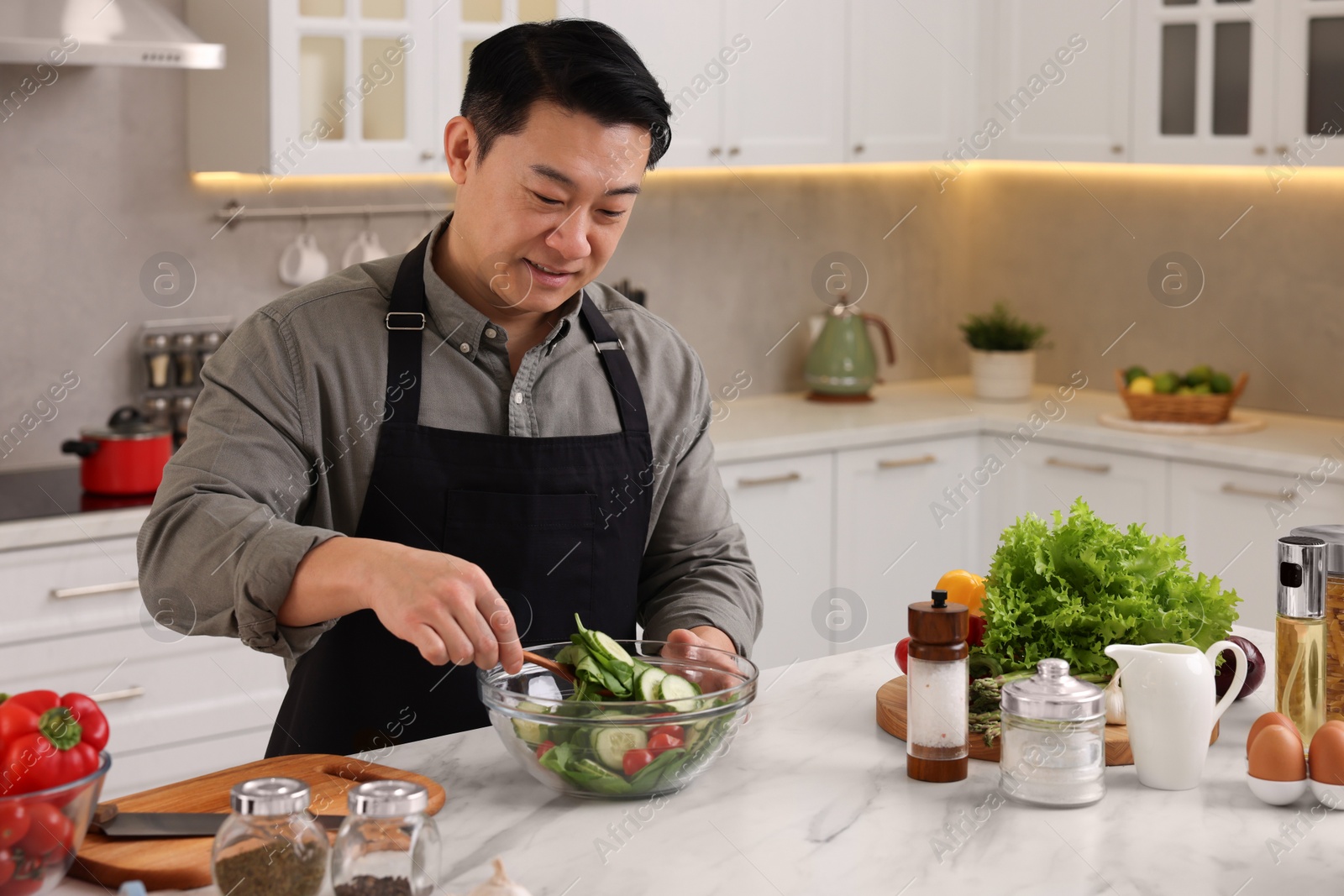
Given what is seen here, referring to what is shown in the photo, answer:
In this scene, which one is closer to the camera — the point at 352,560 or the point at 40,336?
the point at 352,560

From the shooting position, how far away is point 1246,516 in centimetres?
345

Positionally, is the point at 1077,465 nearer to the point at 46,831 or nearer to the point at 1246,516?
the point at 1246,516

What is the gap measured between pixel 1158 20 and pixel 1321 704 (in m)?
2.71

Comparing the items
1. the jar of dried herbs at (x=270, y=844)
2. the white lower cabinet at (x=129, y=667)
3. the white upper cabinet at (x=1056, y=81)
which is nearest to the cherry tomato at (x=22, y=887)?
the jar of dried herbs at (x=270, y=844)

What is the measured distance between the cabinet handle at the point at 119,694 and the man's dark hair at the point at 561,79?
1609 mm

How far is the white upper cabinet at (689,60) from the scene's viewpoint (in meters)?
3.56

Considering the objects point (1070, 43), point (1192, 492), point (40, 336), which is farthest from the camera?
point (1070, 43)

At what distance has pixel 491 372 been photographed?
70.5 inches

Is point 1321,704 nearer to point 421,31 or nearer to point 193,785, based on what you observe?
point 193,785

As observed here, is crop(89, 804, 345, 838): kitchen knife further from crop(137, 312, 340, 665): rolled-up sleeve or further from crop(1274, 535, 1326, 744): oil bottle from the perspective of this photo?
crop(1274, 535, 1326, 744): oil bottle

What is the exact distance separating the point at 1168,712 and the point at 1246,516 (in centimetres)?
223

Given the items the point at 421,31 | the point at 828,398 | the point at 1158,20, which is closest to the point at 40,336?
the point at 421,31

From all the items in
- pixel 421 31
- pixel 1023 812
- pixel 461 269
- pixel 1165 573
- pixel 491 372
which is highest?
pixel 421 31

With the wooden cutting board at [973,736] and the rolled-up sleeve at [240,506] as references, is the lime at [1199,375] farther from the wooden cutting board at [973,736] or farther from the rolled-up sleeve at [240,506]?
the rolled-up sleeve at [240,506]
